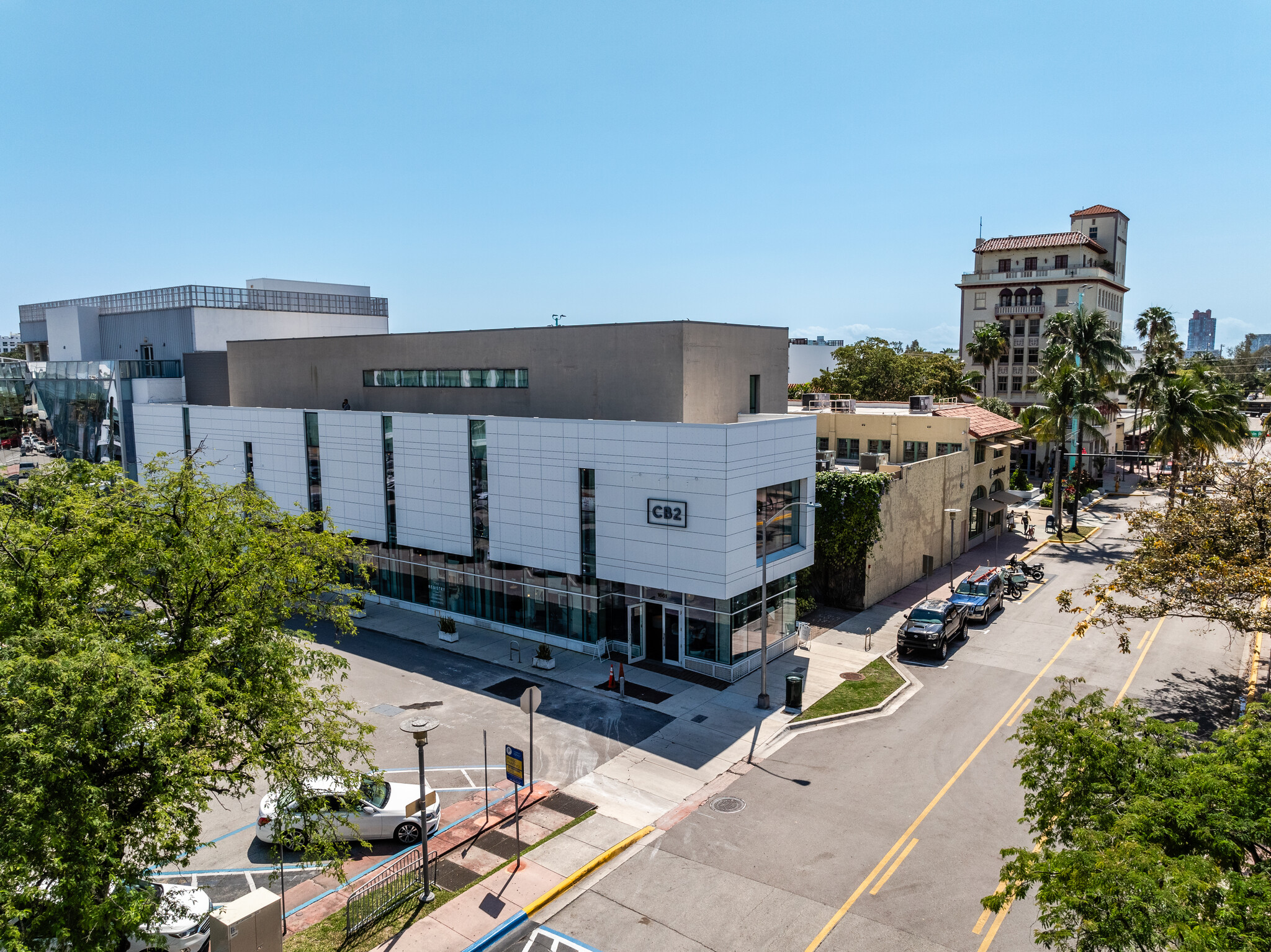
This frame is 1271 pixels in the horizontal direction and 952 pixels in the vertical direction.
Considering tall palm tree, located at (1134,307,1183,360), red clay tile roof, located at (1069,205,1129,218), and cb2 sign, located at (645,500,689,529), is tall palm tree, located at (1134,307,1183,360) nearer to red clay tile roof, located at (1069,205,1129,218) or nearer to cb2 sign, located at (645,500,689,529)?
red clay tile roof, located at (1069,205,1129,218)

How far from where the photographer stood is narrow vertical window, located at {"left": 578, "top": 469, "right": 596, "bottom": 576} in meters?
30.7

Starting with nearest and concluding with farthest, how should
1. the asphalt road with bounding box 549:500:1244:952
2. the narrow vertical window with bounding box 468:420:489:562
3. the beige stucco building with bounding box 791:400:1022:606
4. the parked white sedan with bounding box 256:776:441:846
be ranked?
the asphalt road with bounding box 549:500:1244:952 < the parked white sedan with bounding box 256:776:441:846 < the narrow vertical window with bounding box 468:420:489:562 < the beige stucco building with bounding box 791:400:1022:606

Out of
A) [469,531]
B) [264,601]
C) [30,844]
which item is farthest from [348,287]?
[30,844]

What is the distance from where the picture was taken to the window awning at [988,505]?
49128 mm

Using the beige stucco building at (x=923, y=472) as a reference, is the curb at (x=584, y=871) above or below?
below

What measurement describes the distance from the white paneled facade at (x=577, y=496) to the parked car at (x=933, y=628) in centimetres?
486

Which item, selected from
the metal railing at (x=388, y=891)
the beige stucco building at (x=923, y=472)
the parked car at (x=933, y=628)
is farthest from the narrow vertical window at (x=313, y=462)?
the parked car at (x=933, y=628)

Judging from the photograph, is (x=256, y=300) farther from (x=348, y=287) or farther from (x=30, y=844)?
(x=30, y=844)

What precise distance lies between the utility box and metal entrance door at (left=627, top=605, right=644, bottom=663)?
1746 centimetres

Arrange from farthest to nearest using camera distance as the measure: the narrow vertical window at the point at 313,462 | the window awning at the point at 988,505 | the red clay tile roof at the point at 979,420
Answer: the window awning at the point at 988,505, the red clay tile roof at the point at 979,420, the narrow vertical window at the point at 313,462

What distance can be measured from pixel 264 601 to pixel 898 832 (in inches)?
580

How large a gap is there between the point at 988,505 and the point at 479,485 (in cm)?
3106

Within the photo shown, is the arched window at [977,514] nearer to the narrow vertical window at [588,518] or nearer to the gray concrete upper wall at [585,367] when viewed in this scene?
the gray concrete upper wall at [585,367]

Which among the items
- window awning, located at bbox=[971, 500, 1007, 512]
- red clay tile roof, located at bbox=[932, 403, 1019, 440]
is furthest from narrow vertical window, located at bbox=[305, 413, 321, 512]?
window awning, located at bbox=[971, 500, 1007, 512]
